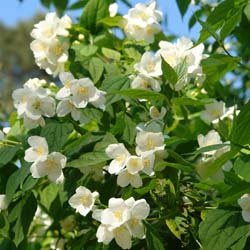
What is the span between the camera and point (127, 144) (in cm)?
177

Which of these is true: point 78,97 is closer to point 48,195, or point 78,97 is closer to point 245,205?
point 48,195

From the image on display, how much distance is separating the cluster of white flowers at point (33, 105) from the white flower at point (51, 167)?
0.18 m

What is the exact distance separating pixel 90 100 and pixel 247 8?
0.53m

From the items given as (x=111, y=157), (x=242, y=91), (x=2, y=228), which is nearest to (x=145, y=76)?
(x=111, y=157)

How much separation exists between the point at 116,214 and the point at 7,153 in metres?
0.42

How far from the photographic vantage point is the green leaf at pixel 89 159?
167 cm

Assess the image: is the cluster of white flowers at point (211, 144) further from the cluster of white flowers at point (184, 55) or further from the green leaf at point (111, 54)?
the green leaf at point (111, 54)

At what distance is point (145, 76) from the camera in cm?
184

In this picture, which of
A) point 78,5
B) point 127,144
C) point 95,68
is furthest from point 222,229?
point 78,5

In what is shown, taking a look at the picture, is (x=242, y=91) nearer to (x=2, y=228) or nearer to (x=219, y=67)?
(x=219, y=67)

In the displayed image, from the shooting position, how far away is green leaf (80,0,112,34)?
7.16 feet

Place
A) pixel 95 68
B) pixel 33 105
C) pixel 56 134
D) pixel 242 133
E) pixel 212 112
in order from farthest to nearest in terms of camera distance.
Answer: pixel 212 112, pixel 95 68, pixel 33 105, pixel 56 134, pixel 242 133

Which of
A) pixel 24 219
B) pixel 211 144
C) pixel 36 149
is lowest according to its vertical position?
pixel 24 219

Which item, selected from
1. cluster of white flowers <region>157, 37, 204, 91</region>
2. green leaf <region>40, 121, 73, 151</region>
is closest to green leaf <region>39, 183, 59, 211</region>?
green leaf <region>40, 121, 73, 151</region>
